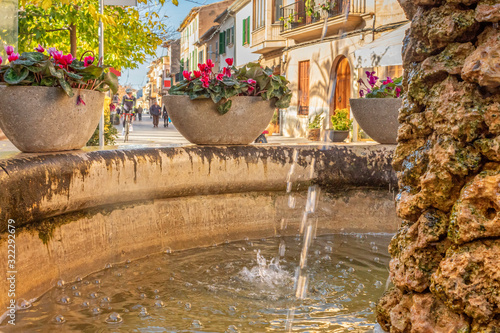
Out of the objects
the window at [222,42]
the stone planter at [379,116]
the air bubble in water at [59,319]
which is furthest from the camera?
the window at [222,42]

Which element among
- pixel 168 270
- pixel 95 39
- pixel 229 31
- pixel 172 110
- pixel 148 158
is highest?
pixel 229 31

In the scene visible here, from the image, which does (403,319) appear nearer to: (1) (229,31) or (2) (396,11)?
(2) (396,11)

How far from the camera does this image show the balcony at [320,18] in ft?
64.7

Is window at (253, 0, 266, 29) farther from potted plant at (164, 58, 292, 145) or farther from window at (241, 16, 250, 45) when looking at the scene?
potted plant at (164, 58, 292, 145)

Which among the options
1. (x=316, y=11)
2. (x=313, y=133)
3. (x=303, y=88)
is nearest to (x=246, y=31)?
(x=303, y=88)

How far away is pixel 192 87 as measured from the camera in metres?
4.66

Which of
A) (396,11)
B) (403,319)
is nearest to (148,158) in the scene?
(403,319)

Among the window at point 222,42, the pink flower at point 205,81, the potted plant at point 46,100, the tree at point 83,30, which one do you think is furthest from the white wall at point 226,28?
the potted plant at point 46,100

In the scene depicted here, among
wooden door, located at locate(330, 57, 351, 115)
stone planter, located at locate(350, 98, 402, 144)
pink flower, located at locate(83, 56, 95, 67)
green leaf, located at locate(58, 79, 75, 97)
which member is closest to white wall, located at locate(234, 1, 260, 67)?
wooden door, located at locate(330, 57, 351, 115)

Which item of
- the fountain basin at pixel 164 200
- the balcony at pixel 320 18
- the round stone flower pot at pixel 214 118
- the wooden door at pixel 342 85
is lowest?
the fountain basin at pixel 164 200

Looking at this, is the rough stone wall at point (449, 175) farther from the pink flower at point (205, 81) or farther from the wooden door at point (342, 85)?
the wooden door at point (342, 85)

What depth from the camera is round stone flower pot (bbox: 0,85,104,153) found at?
11.4 ft

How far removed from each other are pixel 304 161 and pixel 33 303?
102 inches

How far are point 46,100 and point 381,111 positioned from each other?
2.84 meters
